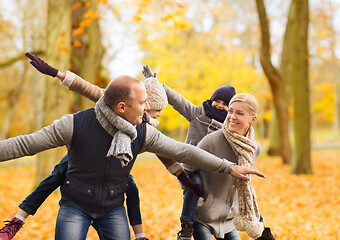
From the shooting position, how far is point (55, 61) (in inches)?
369

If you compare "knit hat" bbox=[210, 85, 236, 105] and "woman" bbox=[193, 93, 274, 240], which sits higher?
"knit hat" bbox=[210, 85, 236, 105]

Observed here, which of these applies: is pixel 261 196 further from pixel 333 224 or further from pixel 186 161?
pixel 186 161

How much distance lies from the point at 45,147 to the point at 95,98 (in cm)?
80

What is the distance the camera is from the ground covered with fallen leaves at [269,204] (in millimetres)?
6281

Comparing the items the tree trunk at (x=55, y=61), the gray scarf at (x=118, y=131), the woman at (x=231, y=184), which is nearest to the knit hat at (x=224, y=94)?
the woman at (x=231, y=184)

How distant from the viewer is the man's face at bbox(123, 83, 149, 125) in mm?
2535

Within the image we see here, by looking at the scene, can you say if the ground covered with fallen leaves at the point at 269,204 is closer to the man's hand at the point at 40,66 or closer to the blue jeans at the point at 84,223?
the blue jeans at the point at 84,223

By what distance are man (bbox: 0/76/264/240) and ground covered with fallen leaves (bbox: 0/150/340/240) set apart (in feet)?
11.2

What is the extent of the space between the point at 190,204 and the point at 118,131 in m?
1.01

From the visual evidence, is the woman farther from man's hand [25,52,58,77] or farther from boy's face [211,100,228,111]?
man's hand [25,52,58,77]

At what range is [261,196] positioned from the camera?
9.56 metres

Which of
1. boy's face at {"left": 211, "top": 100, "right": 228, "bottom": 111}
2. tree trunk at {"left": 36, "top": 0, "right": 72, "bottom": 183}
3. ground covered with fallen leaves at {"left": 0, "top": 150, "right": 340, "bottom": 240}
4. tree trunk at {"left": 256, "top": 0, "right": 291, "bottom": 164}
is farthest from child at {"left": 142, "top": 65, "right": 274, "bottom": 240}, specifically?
tree trunk at {"left": 256, "top": 0, "right": 291, "bottom": 164}

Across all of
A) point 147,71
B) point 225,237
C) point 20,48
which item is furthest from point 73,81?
point 20,48

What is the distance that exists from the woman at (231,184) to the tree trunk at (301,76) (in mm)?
9266
